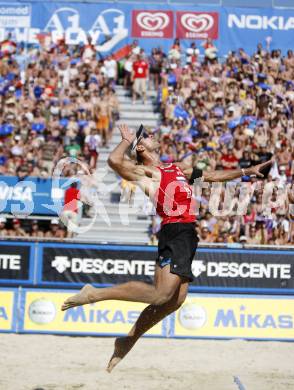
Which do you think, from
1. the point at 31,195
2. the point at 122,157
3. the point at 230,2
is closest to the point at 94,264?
the point at 31,195

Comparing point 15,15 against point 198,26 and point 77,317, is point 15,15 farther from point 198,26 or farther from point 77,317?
point 77,317

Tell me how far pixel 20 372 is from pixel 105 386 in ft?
3.79

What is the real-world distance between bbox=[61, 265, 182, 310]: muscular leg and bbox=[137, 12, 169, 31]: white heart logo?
14.5 metres

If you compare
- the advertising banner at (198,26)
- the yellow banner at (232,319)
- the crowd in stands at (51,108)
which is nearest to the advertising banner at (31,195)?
the crowd in stands at (51,108)

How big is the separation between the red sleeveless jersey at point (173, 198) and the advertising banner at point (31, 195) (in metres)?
7.73

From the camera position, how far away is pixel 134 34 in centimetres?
2097

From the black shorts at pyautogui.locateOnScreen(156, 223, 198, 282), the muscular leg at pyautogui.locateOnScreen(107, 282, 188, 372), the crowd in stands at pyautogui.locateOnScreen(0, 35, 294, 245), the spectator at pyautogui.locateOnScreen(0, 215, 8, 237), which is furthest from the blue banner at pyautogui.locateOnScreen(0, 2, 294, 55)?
the muscular leg at pyautogui.locateOnScreen(107, 282, 188, 372)

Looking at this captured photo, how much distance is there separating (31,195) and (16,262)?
367 cm

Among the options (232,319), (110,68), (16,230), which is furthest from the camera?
(110,68)

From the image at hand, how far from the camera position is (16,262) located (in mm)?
11953

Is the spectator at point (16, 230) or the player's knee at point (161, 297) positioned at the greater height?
the player's knee at point (161, 297)

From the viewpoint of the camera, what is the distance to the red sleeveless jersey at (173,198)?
288 inches

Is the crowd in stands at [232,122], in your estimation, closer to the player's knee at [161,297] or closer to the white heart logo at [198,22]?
the white heart logo at [198,22]

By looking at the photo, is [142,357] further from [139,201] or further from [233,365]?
[139,201]
